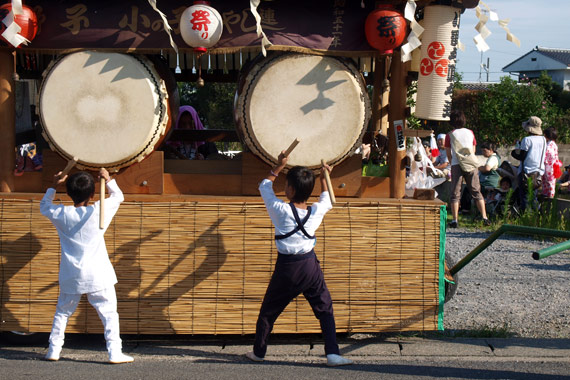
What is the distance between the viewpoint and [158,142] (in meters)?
5.14

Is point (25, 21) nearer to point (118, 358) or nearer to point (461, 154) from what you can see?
point (118, 358)

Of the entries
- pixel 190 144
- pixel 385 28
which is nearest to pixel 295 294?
pixel 385 28

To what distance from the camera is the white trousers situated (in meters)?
4.59

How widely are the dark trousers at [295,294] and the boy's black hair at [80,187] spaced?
1.30m

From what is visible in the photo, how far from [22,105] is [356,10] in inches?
121

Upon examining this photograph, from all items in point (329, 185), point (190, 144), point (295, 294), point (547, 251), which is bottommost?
point (295, 294)

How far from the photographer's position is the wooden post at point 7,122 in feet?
16.4

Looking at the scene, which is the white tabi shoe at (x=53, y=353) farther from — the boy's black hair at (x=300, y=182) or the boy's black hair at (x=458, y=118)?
the boy's black hair at (x=458, y=118)

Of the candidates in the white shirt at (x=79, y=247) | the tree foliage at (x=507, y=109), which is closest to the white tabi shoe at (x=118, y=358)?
the white shirt at (x=79, y=247)

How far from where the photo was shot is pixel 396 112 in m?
5.12

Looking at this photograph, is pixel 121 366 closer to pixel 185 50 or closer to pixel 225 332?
pixel 225 332

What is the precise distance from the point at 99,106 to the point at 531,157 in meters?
Result: 7.22

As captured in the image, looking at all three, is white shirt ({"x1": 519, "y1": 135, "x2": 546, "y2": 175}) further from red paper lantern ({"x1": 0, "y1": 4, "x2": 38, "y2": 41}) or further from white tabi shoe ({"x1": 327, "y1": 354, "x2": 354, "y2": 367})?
red paper lantern ({"x1": 0, "y1": 4, "x2": 38, "y2": 41})

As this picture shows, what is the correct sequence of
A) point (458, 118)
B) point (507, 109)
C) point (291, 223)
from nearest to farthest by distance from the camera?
point (291, 223), point (458, 118), point (507, 109)
